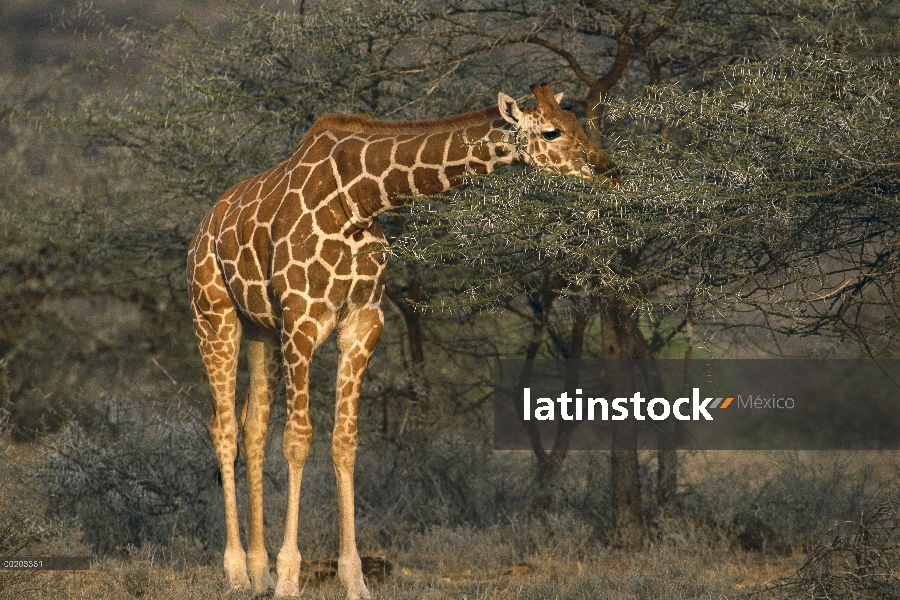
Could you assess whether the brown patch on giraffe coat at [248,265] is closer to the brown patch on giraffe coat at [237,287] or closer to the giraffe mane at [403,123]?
the brown patch on giraffe coat at [237,287]

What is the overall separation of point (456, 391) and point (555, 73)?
3.96 metres

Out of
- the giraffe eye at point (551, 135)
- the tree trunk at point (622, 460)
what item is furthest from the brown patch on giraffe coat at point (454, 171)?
the tree trunk at point (622, 460)

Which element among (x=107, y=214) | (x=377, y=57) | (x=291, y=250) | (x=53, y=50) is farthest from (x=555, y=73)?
(x=53, y=50)

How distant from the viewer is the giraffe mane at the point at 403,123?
6.72 metres

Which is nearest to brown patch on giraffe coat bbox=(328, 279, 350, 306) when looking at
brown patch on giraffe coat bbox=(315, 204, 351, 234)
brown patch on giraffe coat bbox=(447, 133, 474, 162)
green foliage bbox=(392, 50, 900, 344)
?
brown patch on giraffe coat bbox=(315, 204, 351, 234)

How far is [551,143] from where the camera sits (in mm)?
6434

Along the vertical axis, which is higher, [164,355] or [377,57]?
[377,57]

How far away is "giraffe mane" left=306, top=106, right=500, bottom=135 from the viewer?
6719 mm

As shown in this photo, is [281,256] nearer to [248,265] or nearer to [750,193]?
[248,265]

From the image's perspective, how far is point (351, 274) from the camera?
700 centimetres

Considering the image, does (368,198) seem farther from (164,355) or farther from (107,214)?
(164,355)

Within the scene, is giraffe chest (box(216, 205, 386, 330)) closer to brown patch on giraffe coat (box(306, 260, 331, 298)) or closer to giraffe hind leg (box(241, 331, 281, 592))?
brown patch on giraffe coat (box(306, 260, 331, 298))

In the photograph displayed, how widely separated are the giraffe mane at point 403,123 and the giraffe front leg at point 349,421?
1.32 metres

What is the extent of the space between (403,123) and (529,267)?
1.69m
